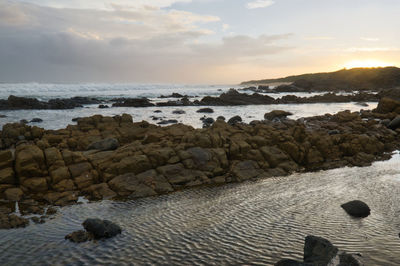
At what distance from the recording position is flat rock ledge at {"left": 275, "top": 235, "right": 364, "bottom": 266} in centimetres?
873

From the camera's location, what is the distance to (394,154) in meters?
24.5

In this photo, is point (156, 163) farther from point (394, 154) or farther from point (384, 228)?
point (394, 154)

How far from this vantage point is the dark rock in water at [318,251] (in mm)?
8992

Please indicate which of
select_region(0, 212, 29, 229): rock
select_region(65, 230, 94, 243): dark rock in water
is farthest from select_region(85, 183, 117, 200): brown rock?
select_region(65, 230, 94, 243): dark rock in water

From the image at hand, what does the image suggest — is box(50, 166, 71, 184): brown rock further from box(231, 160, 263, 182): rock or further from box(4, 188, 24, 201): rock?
box(231, 160, 263, 182): rock

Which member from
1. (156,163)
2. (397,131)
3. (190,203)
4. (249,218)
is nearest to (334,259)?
(249,218)

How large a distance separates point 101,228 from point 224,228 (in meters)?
4.70

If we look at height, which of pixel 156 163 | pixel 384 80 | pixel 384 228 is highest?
pixel 384 80

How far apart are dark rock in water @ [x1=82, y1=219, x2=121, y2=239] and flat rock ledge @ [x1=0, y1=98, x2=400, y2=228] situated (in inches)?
155

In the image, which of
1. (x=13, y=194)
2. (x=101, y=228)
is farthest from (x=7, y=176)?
(x=101, y=228)

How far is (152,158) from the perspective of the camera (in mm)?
19016

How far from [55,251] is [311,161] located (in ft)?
59.4

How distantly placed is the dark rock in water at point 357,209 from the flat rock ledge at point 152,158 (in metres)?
6.32

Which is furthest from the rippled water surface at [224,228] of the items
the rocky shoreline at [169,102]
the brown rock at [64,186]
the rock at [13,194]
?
the rocky shoreline at [169,102]
